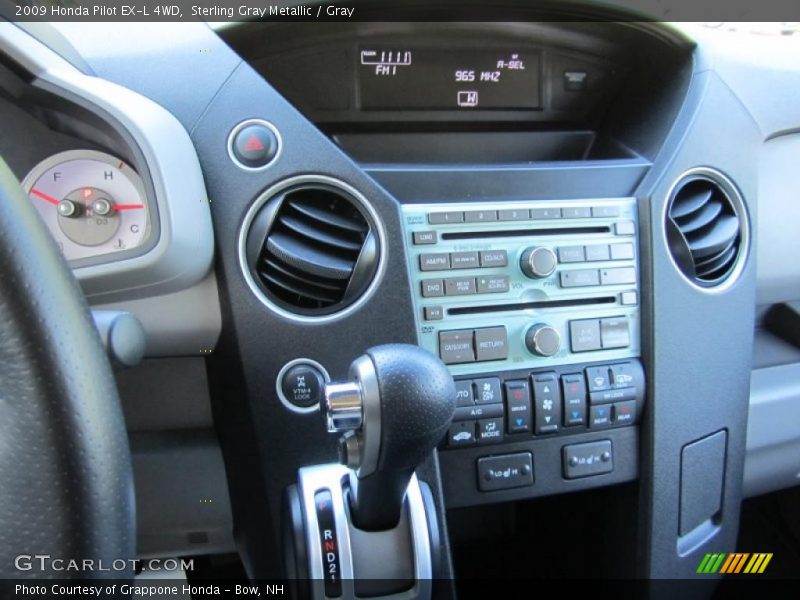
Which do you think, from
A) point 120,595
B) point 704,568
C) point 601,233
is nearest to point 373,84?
point 601,233

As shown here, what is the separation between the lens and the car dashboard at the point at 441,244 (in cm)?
95

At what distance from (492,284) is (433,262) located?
0.09 metres

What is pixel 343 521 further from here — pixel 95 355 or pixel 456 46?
pixel 456 46

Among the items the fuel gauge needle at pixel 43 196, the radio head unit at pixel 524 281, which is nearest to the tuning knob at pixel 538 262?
the radio head unit at pixel 524 281

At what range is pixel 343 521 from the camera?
90 cm

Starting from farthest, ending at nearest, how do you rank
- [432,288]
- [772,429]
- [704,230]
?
[772,429], [704,230], [432,288]

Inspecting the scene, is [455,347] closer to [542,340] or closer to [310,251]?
[542,340]

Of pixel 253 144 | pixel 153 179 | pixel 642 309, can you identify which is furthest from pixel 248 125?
pixel 642 309

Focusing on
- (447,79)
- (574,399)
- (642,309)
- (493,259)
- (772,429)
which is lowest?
(772,429)

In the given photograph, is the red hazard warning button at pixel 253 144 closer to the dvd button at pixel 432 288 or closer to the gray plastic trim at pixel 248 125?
the gray plastic trim at pixel 248 125

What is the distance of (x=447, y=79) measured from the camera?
1167 millimetres

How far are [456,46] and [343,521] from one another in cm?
75

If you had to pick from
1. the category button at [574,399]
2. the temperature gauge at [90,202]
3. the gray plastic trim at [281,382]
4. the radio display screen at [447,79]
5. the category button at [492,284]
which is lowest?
the category button at [574,399]

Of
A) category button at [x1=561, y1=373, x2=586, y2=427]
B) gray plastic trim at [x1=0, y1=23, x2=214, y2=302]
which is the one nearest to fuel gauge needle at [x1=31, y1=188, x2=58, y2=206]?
gray plastic trim at [x1=0, y1=23, x2=214, y2=302]
